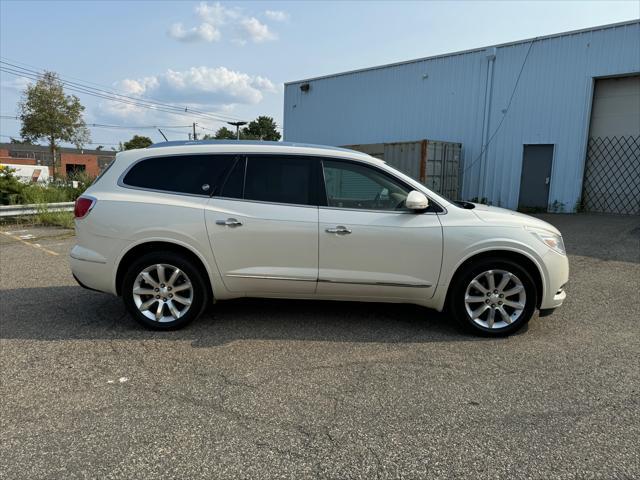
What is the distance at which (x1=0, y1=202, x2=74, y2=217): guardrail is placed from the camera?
12.8m

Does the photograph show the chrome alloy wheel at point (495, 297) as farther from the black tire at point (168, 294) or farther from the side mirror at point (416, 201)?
the black tire at point (168, 294)

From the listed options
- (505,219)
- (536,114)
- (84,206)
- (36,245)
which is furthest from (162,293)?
(536,114)

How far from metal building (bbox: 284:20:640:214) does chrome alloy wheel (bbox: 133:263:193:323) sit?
1454 cm

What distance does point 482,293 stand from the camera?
15.1 feet

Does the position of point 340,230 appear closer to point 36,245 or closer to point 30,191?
point 36,245

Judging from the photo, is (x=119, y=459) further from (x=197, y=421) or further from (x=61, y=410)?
(x=61, y=410)

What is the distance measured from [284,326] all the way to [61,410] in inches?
84.9

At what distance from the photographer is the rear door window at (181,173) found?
470cm

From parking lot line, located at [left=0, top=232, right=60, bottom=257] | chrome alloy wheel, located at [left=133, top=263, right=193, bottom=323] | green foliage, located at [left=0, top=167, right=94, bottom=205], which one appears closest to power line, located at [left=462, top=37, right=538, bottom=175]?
green foliage, located at [left=0, top=167, right=94, bottom=205]

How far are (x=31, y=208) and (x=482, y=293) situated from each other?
1282cm

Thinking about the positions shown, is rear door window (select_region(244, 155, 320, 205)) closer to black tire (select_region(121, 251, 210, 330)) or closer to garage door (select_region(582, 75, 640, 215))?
black tire (select_region(121, 251, 210, 330))

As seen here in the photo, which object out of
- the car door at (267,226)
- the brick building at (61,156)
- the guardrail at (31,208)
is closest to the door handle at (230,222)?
the car door at (267,226)

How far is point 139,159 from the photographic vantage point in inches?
188

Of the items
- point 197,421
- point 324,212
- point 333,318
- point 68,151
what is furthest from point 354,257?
point 68,151
